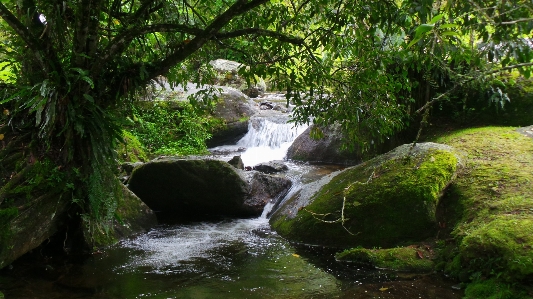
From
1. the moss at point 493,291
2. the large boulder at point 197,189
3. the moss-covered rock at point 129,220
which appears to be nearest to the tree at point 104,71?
the moss-covered rock at point 129,220

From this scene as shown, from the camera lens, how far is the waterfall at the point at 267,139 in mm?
13375

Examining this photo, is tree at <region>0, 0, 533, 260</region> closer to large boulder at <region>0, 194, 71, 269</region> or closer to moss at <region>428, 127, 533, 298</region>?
large boulder at <region>0, 194, 71, 269</region>

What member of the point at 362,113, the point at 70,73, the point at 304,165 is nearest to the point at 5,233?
the point at 70,73

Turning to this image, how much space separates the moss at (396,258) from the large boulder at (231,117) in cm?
989

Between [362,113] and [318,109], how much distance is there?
59cm

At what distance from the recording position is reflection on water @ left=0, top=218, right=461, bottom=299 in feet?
14.9

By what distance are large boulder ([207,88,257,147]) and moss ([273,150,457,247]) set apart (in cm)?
843

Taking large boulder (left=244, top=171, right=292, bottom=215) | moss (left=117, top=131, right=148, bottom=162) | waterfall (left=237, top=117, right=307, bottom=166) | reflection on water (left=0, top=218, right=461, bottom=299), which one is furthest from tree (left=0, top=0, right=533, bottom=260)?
waterfall (left=237, top=117, right=307, bottom=166)

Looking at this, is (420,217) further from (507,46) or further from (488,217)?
(507,46)

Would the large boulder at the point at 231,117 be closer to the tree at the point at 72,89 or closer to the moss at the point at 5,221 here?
the tree at the point at 72,89

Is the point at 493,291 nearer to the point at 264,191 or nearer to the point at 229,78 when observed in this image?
the point at 264,191

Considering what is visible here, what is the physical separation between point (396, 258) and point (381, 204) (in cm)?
98

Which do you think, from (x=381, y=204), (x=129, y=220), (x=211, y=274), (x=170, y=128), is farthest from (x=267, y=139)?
(x=211, y=274)

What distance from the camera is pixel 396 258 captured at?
5285 millimetres
